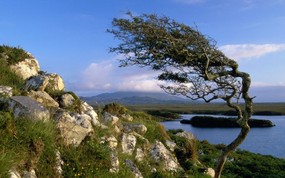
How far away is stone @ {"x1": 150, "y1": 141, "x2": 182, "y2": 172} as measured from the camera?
18.7 metres

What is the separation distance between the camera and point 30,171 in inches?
450

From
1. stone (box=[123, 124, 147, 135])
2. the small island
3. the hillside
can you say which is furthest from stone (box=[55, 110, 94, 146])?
the small island

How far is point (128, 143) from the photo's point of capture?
17656 millimetres

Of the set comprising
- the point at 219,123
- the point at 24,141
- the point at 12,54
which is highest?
the point at 12,54

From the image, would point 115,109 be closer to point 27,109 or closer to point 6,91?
point 6,91

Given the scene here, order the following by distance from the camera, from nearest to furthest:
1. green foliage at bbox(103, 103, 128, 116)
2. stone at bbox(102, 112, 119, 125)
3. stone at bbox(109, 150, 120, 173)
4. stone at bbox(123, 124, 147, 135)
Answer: stone at bbox(109, 150, 120, 173) < stone at bbox(102, 112, 119, 125) < stone at bbox(123, 124, 147, 135) < green foliage at bbox(103, 103, 128, 116)

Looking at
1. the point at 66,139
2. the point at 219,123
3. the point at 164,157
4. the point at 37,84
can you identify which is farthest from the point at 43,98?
the point at 219,123

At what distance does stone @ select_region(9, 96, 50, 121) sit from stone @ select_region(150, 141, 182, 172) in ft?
22.8

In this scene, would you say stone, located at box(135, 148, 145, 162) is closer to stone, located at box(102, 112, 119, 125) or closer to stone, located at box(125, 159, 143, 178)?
stone, located at box(125, 159, 143, 178)

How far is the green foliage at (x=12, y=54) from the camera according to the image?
20.4 m

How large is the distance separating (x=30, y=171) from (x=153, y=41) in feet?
32.8

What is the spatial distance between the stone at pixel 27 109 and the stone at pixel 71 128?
0.63m

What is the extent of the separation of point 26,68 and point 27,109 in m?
8.24

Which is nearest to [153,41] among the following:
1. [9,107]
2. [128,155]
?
[128,155]
